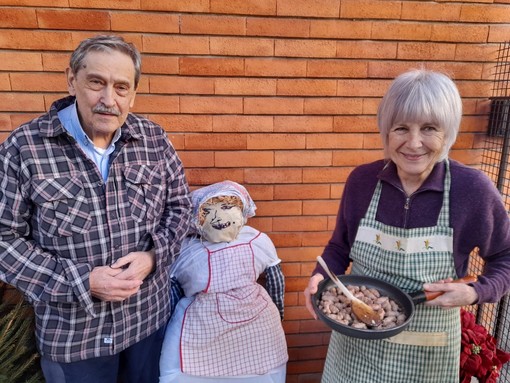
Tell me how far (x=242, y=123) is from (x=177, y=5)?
2.45 feet

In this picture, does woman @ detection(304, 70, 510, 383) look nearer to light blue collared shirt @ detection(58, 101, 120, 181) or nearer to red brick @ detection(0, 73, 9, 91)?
light blue collared shirt @ detection(58, 101, 120, 181)

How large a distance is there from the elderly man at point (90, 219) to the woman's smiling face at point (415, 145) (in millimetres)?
1050

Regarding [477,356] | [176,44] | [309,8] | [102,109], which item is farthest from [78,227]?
[477,356]

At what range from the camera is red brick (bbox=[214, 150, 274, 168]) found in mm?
2520

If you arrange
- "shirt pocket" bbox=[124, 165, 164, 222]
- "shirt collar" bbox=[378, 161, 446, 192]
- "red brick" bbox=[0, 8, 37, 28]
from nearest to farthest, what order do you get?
1. "shirt collar" bbox=[378, 161, 446, 192]
2. "shirt pocket" bbox=[124, 165, 164, 222]
3. "red brick" bbox=[0, 8, 37, 28]

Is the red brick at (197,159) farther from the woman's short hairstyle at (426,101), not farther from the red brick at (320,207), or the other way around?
the woman's short hairstyle at (426,101)

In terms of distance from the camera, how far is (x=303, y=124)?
2.53 m

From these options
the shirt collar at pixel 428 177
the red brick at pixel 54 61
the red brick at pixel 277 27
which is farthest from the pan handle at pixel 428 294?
the red brick at pixel 54 61

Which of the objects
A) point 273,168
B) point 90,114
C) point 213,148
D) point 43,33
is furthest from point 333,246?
point 43,33

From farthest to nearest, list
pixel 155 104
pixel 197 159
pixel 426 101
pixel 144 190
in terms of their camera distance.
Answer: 1. pixel 197 159
2. pixel 155 104
3. pixel 144 190
4. pixel 426 101

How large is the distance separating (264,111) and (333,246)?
102cm

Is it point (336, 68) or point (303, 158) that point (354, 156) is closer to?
point (303, 158)

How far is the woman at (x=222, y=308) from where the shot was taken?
2207mm

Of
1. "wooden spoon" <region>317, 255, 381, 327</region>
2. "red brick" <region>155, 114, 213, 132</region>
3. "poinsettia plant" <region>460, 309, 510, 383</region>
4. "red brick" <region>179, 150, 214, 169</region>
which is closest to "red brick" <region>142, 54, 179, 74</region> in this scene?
"red brick" <region>155, 114, 213, 132</region>
